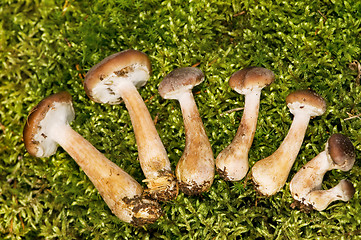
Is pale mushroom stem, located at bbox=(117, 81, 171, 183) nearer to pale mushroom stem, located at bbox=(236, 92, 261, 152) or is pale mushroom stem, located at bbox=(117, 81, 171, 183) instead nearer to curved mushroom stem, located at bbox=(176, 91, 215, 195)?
curved mushroom stem, located at bbox=(176, 91, 215, 195)

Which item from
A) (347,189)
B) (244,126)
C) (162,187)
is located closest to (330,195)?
(347,189)

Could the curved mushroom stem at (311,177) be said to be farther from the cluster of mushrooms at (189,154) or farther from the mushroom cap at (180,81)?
the mushroom cap at (180,81)

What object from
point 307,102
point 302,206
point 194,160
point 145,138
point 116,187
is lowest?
point 302,206

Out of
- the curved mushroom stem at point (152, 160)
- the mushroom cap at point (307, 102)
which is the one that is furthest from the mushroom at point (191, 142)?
the mushroom cap at point (307, 102)

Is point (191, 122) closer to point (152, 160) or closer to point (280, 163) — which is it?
point (152, 160)

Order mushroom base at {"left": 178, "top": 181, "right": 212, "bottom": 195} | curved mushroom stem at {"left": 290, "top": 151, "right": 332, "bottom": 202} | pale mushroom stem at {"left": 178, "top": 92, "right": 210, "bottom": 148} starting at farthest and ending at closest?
pale mushroom stem at {"left": 178, "top": 92, "right": 210, "bottom": 148} < mushroom base at {"left": 178, "top": 181, "right": 212, "bottom": 195} < curved mushroom stem at {"left": 290, "top": 151, "right": 332, "bottom": 202}

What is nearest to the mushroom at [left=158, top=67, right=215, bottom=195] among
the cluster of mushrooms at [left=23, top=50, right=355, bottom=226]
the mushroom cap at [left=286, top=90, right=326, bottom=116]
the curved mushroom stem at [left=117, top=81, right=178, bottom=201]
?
the cluster of mushrooms at [left=23, top=50, right=355, bottom=226]
